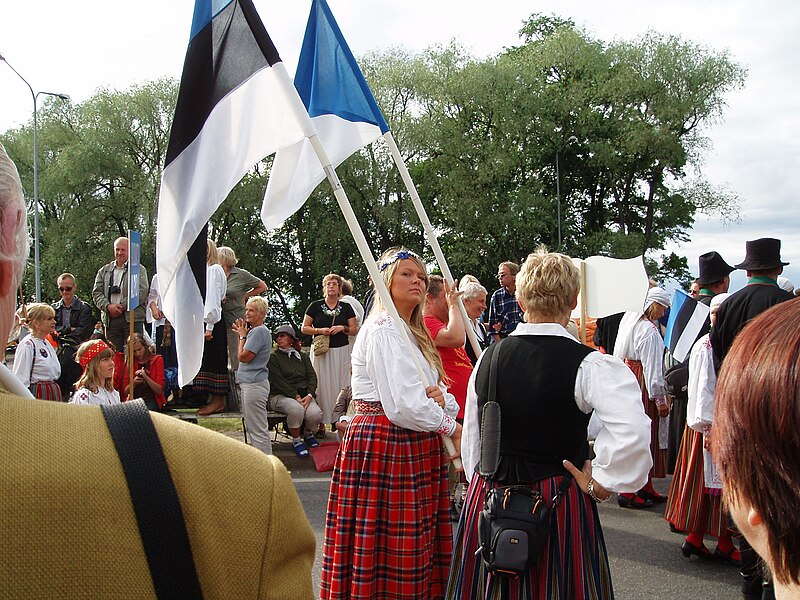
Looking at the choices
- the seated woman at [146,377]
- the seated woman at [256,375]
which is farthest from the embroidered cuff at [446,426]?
the seated woman at [146,377]

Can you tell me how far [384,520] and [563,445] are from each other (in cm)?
110

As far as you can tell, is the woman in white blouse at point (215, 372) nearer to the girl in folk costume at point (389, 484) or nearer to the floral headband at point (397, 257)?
the floral headband at point (397, 257)

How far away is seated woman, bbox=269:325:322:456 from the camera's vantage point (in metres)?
7.90

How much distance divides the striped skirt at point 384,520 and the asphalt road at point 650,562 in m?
1.26

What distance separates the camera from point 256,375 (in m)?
7.50

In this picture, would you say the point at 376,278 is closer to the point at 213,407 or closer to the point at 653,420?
the point at 653,420

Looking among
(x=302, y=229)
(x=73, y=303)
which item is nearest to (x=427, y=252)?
(x=302, y=229)

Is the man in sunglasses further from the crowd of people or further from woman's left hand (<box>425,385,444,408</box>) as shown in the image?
woman's left hand (<box>425,385,444,408</box>)

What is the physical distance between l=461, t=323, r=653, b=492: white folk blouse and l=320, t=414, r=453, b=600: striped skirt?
3.39ft

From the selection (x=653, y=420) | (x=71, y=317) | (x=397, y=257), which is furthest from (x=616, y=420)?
(x=71, y=317)

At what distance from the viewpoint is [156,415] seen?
96cm

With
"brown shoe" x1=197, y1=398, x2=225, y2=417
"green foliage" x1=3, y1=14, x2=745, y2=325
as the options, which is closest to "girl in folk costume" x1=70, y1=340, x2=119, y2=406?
"brown shoe" x1=197, y1=398, x2=225, y2=417

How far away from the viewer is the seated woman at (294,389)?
7.90m

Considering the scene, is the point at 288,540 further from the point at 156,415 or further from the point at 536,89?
the point at 536,89
